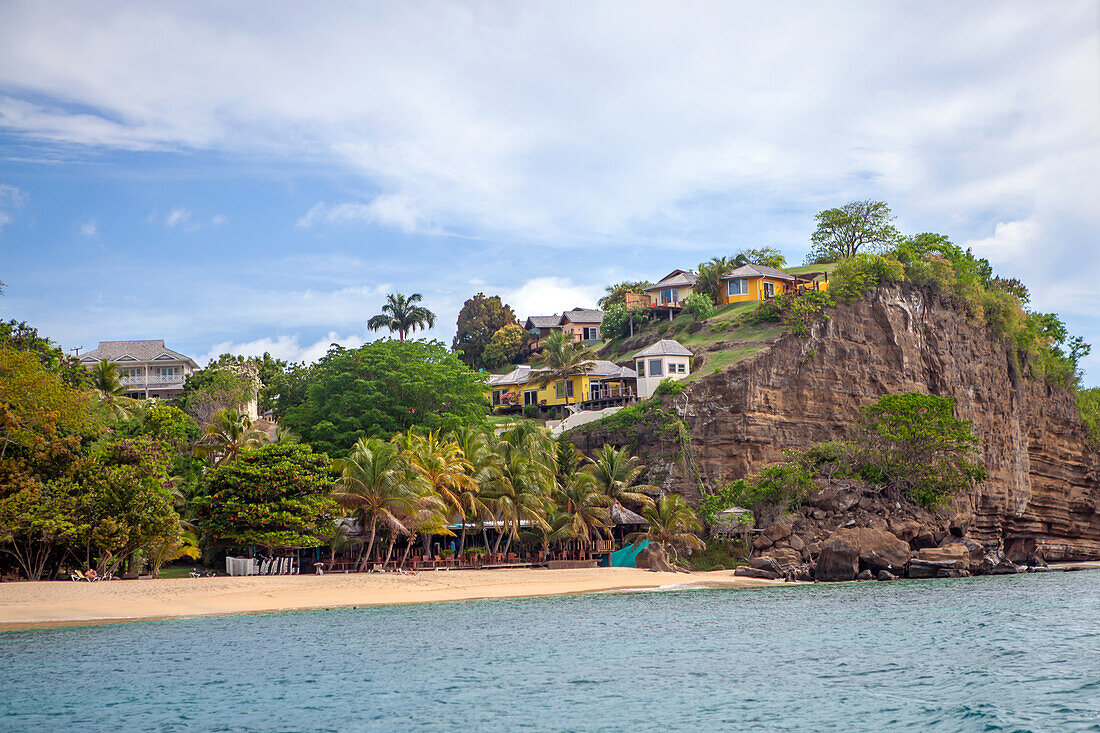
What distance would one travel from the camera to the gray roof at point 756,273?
77.3 meters

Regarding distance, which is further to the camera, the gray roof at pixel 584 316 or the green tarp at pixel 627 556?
the gray roof at pixel 584 316

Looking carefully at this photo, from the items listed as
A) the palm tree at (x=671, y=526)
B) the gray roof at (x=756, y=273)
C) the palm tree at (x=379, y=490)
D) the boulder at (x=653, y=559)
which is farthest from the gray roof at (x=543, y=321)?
the palm tree at (x=379, y=490)

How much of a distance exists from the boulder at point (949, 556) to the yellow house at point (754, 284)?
33232 millimetres

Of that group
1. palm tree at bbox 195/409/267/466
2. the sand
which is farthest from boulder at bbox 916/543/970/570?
palm tree at bbox 195/409/267/466

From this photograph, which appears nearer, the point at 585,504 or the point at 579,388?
the point at 585,504

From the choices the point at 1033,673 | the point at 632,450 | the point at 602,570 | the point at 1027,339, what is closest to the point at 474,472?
the point at 602,570

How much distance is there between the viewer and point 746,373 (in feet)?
188

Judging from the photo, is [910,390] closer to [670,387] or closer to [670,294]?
[670,387]

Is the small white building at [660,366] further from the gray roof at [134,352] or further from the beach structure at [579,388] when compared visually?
the gray roof at [134,352]

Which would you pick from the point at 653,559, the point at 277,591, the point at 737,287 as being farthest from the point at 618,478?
the point at 737,287

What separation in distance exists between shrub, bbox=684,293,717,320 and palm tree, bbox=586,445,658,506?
25.7m

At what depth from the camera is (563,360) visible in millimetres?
68562

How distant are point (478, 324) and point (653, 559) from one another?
53.8 meters

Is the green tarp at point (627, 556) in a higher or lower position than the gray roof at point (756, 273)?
lower
